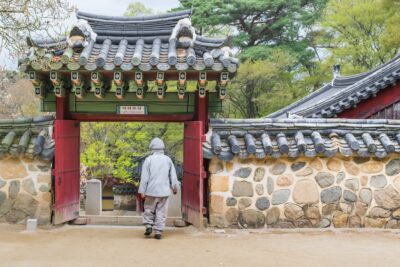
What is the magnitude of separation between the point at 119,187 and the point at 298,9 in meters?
14.2

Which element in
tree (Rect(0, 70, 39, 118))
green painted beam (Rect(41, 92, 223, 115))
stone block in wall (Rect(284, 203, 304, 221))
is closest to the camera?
stone block in wall (Rect(284, 203, 304, 221))

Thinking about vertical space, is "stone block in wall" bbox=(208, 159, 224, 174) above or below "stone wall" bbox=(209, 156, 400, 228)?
above

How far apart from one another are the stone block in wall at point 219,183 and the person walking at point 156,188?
792 millimetres

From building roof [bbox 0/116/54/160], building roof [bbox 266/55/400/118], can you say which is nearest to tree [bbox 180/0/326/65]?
building roof [bbox 266/55/400/118]

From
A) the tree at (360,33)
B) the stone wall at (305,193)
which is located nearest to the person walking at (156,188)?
the stone wall at (305,193)

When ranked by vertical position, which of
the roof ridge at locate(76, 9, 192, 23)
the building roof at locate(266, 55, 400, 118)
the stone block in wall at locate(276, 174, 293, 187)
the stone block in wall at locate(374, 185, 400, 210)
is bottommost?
the stone block in wall at locate(374, 185, 400, 210)

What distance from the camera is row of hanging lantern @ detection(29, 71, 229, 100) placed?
832 centimetres

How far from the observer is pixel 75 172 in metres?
9.78

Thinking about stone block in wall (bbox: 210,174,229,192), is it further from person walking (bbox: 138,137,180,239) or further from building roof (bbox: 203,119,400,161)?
person walking (bbox: 138,137,180,239)

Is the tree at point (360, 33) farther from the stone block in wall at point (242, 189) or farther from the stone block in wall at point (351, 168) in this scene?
the stone block in wall at point (242, 189)

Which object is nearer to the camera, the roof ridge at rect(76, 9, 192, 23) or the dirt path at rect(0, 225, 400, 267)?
the dirt path at rect(0, 225, 400, 267)

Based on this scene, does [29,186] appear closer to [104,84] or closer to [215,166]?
[104,84]

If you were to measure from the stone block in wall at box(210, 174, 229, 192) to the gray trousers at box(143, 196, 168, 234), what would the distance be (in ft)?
3.32

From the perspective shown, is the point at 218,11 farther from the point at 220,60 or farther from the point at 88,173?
the point at 220,60
